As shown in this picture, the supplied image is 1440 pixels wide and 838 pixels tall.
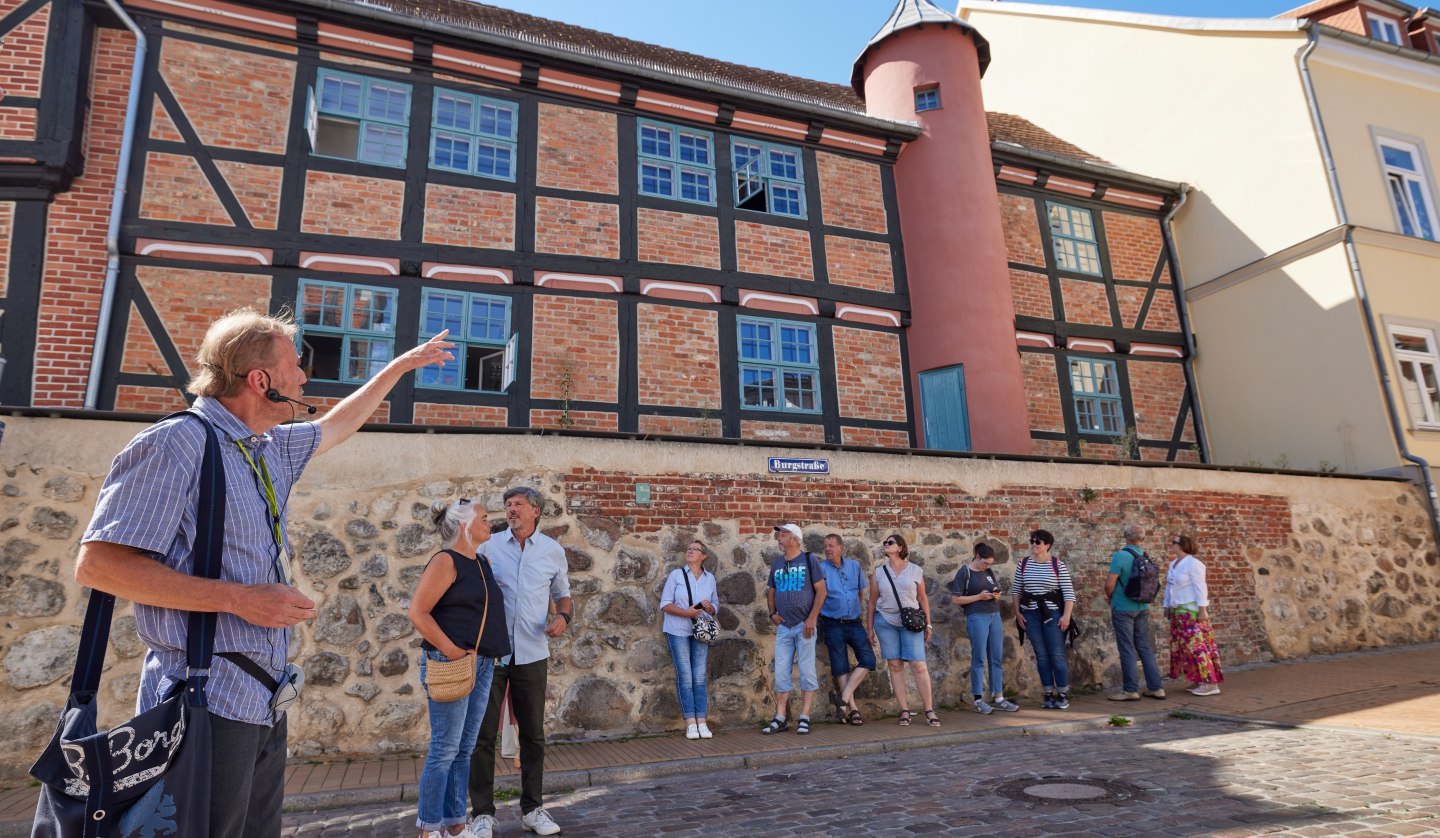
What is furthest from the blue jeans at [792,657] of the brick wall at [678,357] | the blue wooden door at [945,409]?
the blue wooden door at [945,409]

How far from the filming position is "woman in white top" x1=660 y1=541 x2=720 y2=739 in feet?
23.1

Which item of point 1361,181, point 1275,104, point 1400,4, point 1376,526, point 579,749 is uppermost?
point 1400,4

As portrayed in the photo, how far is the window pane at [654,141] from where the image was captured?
1232 centimetres

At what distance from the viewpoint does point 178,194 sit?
9766 mm

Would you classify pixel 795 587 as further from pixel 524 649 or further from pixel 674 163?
pixel 674 163

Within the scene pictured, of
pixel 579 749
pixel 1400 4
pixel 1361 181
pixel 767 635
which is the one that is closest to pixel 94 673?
pixel 579 749

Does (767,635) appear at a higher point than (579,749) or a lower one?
higher

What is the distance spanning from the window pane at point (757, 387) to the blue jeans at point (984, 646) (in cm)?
481

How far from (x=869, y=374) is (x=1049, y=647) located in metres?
5.55

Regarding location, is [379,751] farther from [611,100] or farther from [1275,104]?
[1275,104]

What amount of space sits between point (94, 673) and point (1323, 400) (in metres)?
17.1

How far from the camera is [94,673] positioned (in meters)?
1.61

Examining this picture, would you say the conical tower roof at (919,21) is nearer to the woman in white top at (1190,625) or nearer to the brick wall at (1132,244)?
the brick wall at (1132,244)

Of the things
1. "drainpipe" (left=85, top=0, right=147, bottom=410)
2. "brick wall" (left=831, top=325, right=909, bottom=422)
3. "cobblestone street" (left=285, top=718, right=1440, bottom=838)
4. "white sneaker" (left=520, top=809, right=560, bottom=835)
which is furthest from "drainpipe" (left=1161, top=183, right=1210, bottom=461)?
"drainpipe" (left=85, top=0, right=147, bottom=410)
